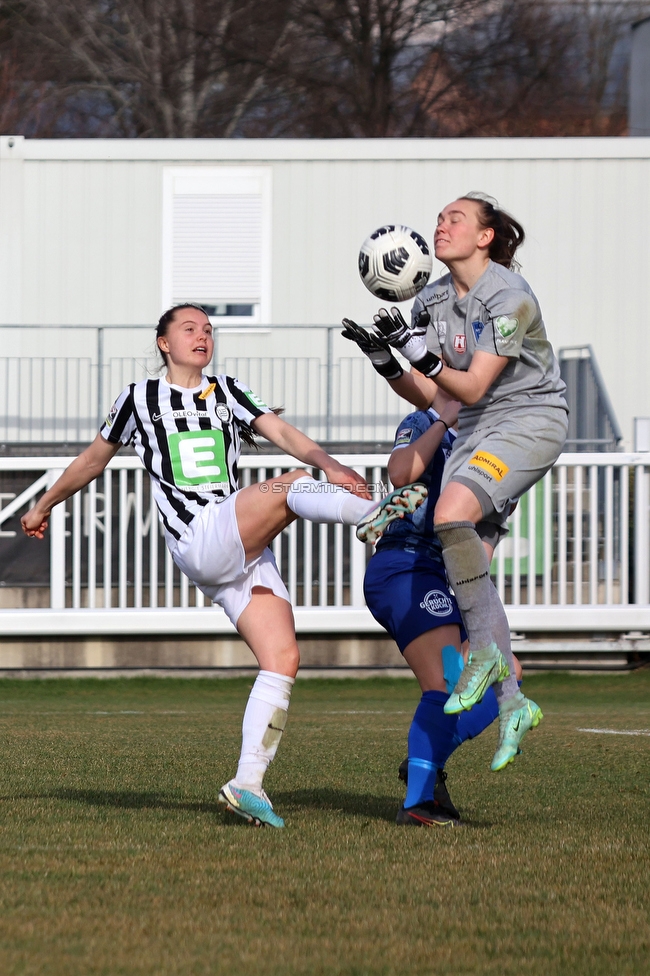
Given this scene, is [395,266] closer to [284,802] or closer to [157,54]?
[284,802]

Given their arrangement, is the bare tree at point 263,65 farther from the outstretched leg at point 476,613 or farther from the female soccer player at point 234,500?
the outstretched leg at point 476,613

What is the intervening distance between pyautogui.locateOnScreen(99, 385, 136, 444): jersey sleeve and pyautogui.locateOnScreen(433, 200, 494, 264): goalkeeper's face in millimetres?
1231

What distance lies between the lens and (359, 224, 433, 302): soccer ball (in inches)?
207

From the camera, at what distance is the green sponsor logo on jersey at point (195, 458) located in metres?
Result: 4.95

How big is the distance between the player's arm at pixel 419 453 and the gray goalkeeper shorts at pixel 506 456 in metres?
0.15

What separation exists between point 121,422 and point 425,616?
1307 mm

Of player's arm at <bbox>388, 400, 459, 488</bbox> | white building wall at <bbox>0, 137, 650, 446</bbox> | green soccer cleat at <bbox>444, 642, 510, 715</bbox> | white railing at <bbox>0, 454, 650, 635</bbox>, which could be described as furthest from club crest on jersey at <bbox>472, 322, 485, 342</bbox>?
white building wall at <bbox>0, 137, 650, 446</bbox>

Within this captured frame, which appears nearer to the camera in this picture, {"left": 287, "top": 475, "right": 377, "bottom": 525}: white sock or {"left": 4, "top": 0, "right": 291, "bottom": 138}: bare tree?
{"left": 287, "top": 475, "right": 377, "bottom": 525}: white sock

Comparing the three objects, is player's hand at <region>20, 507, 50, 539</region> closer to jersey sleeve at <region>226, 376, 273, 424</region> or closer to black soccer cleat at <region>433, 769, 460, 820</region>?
jersey sleeve at <region>226, 376, 273, 424</region>

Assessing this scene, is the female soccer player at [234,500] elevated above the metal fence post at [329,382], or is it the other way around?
the metal fence post at [329,382]

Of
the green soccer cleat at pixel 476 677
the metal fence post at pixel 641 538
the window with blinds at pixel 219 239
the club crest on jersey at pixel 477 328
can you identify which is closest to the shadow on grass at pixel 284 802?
the green soccer cleat at pixel 476 677

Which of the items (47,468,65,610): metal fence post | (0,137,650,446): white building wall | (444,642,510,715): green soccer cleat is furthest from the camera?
(0,137,650,446): white building wall

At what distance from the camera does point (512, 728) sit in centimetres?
457

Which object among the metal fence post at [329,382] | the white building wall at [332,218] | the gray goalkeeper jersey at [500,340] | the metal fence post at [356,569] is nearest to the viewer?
the gray goalkeeper jersey at [500,340]
